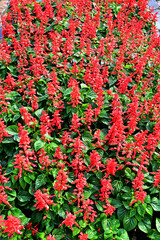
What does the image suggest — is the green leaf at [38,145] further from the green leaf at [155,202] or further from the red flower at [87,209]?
the green leaf at [155,202]

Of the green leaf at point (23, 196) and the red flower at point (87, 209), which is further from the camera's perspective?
the green leaf at point (23, 196)

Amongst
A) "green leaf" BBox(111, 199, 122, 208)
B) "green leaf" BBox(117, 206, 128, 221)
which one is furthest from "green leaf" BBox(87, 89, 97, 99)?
"green leaf" BBox(117, 206, 128, 221)

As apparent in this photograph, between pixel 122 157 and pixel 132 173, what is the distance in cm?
31

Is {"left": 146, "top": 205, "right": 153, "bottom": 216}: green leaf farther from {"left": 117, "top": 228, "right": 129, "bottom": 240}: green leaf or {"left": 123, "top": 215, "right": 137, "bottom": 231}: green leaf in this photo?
{"left": 117, "top": 228, "right": 129, "bottom": 240}: green leaf

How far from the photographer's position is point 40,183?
283 cm

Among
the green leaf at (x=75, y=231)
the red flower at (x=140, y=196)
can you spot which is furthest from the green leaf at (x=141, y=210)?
the green leaf at (x=75, y=231)

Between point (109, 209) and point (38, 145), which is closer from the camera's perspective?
point (109, 209)

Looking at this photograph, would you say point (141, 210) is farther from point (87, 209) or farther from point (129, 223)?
point (87, 209)

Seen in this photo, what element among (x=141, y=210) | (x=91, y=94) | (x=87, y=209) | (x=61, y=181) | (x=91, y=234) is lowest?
(x=91, y=234)

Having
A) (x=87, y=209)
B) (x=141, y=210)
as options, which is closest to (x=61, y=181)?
(x=87, y=209)

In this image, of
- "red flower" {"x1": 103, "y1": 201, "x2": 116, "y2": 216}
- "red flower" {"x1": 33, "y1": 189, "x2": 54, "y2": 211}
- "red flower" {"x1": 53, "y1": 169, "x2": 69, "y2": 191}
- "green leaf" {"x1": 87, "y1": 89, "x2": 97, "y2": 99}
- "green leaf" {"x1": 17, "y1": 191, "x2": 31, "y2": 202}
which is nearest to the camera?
"red flower" {"x1": 33, "y1": 189, "x2": 54, "y2": 211}

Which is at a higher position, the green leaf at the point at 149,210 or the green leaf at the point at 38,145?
the green leaf at the point at 38,145

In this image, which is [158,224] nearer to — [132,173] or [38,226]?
[132,173]

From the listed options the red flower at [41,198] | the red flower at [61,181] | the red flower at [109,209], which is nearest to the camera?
the red flower at [41,198]
